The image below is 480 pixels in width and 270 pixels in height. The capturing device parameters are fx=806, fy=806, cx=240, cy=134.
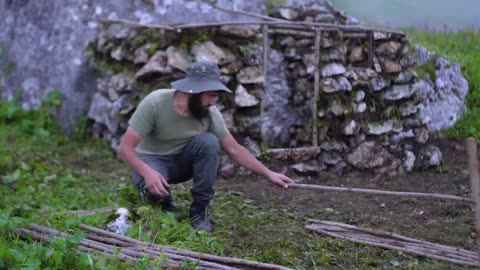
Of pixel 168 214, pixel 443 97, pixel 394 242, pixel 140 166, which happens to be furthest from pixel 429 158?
pixel 140 166

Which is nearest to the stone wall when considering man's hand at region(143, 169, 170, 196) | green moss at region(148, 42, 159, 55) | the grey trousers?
green moss at region(148, 42, 159, 55)

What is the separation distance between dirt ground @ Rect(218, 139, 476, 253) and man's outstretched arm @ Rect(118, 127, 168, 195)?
4.17 feet

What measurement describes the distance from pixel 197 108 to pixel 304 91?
234cm

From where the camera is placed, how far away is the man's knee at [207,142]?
555cm

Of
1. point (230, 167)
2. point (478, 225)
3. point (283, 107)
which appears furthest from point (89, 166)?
point (478, 225)

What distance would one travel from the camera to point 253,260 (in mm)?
4820

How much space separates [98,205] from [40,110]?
2866 millimetres

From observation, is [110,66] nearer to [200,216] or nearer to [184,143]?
[184,143]

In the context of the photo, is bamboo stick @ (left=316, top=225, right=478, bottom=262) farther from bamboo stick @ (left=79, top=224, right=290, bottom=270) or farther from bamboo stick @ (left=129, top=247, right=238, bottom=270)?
bamboo stick @ (left=129, top=247, right=238, bottom=270)

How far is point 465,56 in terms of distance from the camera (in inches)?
355

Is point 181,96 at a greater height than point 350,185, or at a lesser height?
greater

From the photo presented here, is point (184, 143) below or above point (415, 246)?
above

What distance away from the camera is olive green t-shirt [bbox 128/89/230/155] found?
18.1ft

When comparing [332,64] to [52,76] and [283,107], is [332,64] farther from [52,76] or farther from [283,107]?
[52,76]
